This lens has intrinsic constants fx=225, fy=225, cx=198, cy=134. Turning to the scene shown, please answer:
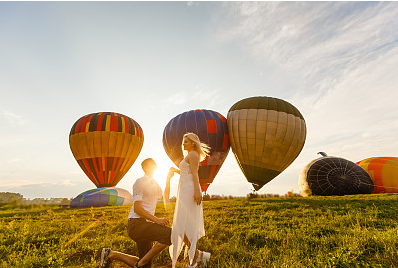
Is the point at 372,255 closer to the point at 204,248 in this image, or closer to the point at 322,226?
the point at 322,226

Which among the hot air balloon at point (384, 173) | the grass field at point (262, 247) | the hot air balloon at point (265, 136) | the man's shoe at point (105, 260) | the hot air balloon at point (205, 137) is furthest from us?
the hot air balloon at point (384, 173)

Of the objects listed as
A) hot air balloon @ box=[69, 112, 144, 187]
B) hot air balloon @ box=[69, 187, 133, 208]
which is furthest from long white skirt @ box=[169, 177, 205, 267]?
hot air balloon @ box=[69, 112, 144, 187]

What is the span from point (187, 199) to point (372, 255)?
3005 mm

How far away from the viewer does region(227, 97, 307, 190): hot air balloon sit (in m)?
18.5

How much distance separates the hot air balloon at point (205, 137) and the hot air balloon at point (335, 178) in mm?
8066

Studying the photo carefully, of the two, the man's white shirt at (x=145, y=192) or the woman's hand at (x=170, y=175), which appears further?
the woman's hand at (x=170, y=175)

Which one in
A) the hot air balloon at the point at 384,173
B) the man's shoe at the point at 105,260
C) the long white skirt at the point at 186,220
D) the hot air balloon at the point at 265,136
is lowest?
the man's shoe at the point at 105,260

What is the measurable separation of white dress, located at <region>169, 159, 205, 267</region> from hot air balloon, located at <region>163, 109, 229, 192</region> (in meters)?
15.8

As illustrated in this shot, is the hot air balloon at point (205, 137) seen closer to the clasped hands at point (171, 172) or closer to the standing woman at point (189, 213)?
the clasped hands at point (171, 172)

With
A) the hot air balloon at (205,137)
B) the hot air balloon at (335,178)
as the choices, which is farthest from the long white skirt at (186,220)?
the hot air balloon at (335,178)

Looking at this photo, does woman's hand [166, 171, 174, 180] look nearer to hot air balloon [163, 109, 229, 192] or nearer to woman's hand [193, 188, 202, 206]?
woman's hand [193, 188, 202, 206]

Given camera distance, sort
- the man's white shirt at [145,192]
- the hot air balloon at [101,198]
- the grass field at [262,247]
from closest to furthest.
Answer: the man's white shirt at [145,192] < the grass field at [262,247] < the hot air balloon at [101,198]

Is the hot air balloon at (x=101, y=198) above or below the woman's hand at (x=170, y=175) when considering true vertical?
below

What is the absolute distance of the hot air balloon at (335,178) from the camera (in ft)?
60.9
